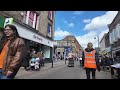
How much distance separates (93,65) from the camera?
14.3 feet

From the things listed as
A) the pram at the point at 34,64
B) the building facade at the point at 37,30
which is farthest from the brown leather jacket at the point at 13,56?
the building facade at the point at 37,30

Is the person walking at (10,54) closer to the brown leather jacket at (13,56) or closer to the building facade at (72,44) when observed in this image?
the brown leather jacket at (13,56)

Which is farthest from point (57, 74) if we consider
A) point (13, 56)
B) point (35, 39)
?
point (35, 39)

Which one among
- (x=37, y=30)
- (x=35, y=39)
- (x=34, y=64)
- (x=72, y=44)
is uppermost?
(x=37, y=30)

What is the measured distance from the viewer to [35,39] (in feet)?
50.4

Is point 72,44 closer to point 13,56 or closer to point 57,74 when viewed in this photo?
point 57,74

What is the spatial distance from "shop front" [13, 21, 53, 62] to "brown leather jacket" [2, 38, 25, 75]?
6.25 m

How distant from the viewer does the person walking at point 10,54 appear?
2.52 metres

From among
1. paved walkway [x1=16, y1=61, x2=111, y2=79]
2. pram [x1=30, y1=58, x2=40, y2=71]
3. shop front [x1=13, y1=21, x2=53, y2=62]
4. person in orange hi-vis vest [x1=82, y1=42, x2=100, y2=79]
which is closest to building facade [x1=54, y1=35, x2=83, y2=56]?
person in orange hi-vis vest [x1=82, y1=42, x2=100, y2=79]

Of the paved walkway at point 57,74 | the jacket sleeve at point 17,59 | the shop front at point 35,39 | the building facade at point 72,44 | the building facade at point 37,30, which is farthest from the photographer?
the building facade at point 37,30

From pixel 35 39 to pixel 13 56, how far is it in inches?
506
